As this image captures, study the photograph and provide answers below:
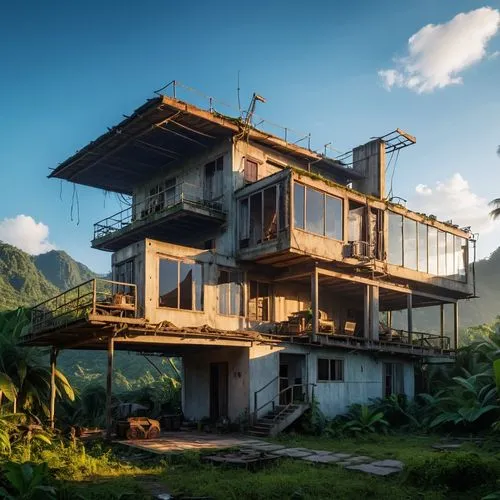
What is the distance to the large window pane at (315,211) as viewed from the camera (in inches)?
1016

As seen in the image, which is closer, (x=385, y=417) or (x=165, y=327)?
(x=165, y=327)

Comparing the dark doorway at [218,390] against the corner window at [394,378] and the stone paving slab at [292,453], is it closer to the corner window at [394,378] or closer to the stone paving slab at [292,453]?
the stone paving slab at [292,453]

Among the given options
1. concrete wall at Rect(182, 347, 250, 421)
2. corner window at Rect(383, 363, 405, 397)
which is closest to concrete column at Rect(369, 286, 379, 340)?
corner window at Rect(383, 363, 405, 397)

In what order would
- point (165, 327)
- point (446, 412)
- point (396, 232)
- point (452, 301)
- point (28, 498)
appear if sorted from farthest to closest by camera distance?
point (452, 301), point (396, 232), point (446, 412), point (165, 327), point (28, 498)

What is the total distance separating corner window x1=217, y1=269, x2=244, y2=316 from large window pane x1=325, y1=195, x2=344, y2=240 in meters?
4.88

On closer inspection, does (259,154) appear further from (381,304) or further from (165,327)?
(381,304)

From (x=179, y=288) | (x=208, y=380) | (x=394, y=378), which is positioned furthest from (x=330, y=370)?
(x=179, y=288)

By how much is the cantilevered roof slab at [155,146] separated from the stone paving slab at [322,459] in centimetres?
1570

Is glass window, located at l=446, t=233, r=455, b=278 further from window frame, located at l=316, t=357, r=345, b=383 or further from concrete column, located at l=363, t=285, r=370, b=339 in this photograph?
window frame, located at l=316, t=357, r=345, b=383

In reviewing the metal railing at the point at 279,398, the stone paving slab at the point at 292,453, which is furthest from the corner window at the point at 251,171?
the stone paving slab at the point at 292,453

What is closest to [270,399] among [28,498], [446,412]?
[446,412]

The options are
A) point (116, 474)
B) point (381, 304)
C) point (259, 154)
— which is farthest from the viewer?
point (381, 304)

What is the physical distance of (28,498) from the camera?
36.3 feet

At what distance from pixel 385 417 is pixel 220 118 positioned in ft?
53.7
